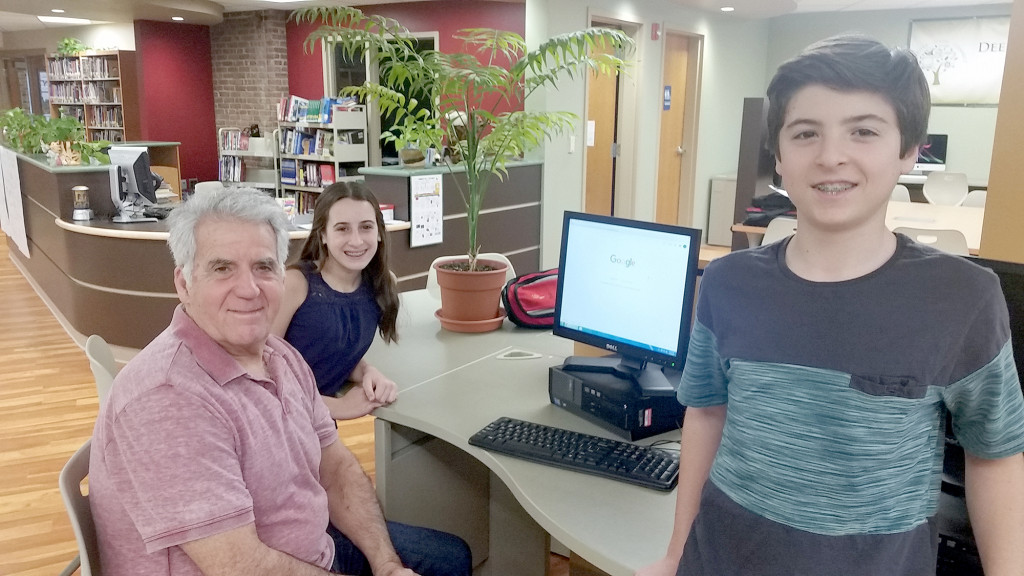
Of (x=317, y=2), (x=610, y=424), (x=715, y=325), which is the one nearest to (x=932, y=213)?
(x=610, y=424)

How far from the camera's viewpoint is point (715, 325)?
1.06m

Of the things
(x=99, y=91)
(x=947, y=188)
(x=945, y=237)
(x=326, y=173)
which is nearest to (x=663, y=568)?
(x=945, y=237)

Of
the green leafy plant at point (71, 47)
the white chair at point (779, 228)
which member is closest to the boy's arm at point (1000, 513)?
the white chair at point (779, 228)

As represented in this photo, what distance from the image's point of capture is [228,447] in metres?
1.27

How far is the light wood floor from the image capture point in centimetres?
265

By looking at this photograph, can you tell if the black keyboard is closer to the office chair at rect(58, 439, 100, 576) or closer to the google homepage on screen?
the google homepage on screen

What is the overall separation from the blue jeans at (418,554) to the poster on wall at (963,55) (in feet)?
27.7

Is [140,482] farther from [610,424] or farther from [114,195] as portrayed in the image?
[114,195]

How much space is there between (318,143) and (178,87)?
2.85 metres

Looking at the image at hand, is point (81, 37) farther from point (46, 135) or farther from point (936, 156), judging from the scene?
point (936, 156)

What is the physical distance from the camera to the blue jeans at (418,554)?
1696mm

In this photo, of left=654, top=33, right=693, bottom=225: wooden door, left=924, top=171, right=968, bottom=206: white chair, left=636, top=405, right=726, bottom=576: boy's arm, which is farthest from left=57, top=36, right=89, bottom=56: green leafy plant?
left=636, top=405, right=726, bottom=576: boy's arm

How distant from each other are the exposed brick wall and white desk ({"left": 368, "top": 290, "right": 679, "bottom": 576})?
23.4ft

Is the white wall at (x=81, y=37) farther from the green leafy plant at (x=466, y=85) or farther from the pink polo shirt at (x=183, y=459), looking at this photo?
the pink polo shirt at (x=183, y=459)
